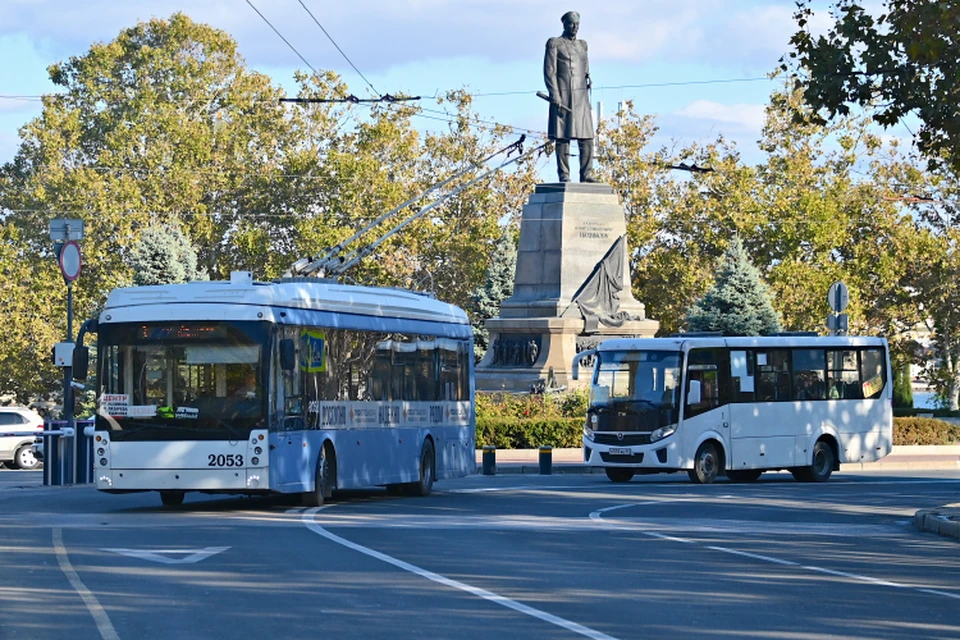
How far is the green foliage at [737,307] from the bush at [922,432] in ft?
42.7

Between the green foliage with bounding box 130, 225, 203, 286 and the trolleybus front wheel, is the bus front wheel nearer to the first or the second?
the trolleybus front wheel

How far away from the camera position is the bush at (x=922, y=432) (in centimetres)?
3928

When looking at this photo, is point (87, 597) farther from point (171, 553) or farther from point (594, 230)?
point (594, 230)

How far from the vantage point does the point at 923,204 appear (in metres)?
68.0

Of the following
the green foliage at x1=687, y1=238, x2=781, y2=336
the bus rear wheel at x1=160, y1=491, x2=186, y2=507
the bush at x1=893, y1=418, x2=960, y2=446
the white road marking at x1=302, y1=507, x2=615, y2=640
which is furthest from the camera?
the green foliage at x1=687, y1=238, x2=781, y2=336

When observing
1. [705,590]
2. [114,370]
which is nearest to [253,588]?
[705,590]

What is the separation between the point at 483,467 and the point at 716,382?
5.06 metres

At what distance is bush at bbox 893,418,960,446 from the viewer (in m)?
39.3

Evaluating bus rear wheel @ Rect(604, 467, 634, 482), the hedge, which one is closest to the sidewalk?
the hedge

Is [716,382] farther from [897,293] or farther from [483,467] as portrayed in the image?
[897,293]

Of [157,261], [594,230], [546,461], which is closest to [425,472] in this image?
[546,461]

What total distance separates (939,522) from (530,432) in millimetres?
17027

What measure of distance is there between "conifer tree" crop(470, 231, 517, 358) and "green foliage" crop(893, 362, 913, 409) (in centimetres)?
1616

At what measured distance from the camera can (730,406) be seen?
28.6 m
